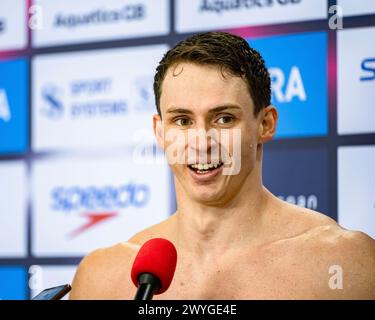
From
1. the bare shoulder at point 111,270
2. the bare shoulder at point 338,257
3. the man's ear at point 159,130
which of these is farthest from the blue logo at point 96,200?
the bare shoulder at point 338,257

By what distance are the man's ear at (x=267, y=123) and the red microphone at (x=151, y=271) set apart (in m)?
0.50

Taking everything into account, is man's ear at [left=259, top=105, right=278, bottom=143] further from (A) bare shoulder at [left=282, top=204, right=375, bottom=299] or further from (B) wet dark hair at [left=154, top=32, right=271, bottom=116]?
(A) bare shoulder at [left=282, top=204, right=375, bottom=299]

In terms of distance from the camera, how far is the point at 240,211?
156 centimetres

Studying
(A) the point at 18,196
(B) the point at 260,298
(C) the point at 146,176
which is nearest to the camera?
(B) the point at 260,298

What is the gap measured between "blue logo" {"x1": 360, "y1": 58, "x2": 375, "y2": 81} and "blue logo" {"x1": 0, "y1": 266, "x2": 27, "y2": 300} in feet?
3.71

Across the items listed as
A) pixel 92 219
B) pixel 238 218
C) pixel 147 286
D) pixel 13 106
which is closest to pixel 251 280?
pixel 238 218

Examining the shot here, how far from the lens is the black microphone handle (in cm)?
107

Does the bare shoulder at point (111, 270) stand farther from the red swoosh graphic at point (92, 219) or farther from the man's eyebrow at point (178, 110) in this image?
the man's eyebrow at point (178, 110)

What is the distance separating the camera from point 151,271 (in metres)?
1.11

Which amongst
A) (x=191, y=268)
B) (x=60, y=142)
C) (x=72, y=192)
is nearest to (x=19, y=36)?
(x=60, y=142)

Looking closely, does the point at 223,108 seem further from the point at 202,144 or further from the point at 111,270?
the point at 111,270

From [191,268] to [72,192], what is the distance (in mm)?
544

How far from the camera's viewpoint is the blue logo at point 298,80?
1.75 m
